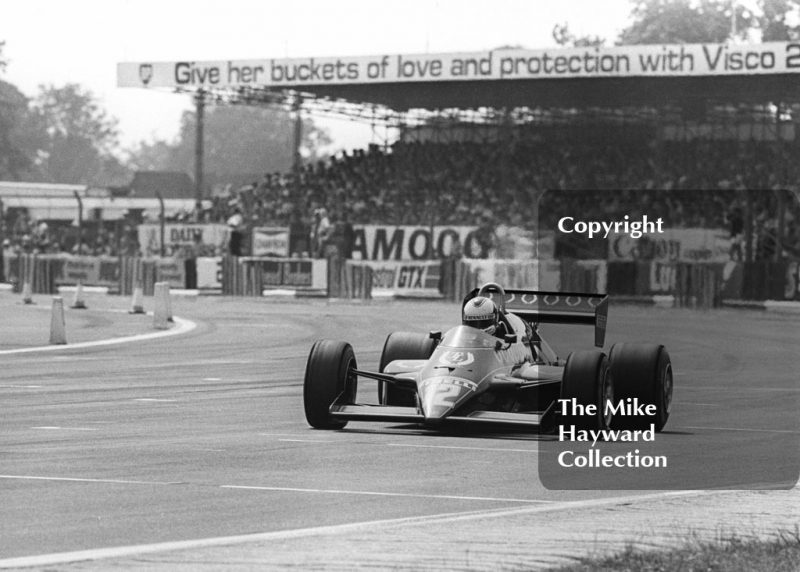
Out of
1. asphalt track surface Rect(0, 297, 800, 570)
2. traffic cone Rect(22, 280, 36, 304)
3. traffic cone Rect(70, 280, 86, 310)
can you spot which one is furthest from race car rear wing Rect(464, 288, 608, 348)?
traffic cone Rect(22, 280, 36, 304)

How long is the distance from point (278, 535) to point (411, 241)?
39.6 m

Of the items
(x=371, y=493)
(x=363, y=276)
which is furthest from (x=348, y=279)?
(x=371, y=493)

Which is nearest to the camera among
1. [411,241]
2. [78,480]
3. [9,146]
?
[78,480]

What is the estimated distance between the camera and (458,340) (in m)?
12.3

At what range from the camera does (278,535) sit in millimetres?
7547

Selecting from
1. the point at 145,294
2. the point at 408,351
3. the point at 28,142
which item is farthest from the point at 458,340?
the point at 28,142

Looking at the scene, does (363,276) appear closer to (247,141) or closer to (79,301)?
(79,301)

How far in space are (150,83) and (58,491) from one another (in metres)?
44.3

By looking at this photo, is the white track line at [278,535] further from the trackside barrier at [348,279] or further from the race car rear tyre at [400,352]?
the trackside barrier at [348,279]

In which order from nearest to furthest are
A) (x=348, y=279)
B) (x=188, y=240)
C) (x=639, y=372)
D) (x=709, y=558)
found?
(x=709, y=558)
(x=639, y=372)
(x=348, y=279)
(x=188, y=240)

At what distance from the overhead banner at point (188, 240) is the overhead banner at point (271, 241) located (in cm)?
132

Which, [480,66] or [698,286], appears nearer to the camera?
[698,286]

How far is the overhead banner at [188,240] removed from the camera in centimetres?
4828

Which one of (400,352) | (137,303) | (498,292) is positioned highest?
(498,292)
